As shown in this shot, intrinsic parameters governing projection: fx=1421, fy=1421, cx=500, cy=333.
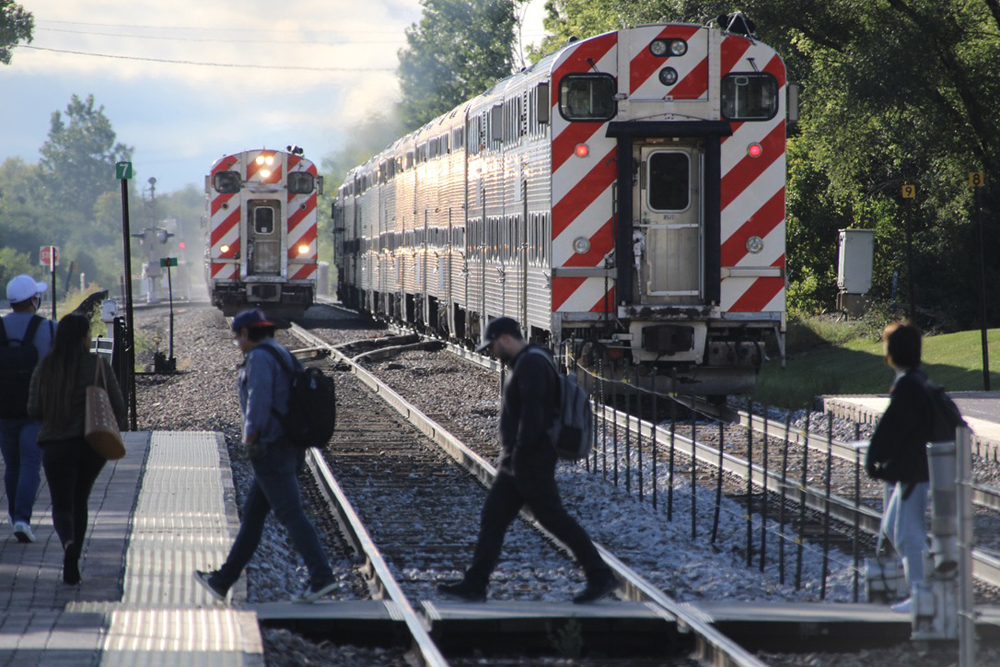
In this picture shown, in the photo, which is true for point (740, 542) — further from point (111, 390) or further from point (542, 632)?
point (111, 390)

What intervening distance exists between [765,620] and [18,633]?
11.5 feet

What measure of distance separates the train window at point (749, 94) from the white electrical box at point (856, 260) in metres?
11.0

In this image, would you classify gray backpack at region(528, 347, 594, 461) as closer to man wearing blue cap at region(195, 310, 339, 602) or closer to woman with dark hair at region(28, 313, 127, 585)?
man wearing blue cap at region(195, 310, 339, 602)

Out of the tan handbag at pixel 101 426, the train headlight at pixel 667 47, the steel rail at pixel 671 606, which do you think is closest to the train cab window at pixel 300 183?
the train headlight at pixel 667 47

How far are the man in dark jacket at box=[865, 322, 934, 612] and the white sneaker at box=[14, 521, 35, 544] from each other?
16.5ft

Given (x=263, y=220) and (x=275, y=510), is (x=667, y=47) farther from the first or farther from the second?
(x=263, y=220)

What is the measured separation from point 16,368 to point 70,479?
1.00m

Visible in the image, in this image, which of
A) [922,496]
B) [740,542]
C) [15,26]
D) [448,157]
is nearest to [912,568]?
[922,496]

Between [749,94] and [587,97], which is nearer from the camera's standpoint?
[587,97]

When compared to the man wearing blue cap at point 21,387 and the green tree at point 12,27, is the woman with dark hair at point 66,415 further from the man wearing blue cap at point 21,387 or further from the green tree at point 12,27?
the green tree at point 12,27

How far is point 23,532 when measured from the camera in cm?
863

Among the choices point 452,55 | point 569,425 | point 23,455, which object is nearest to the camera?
point 569,425

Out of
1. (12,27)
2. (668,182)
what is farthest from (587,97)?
(12,27)

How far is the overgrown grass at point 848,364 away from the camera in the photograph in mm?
17953
